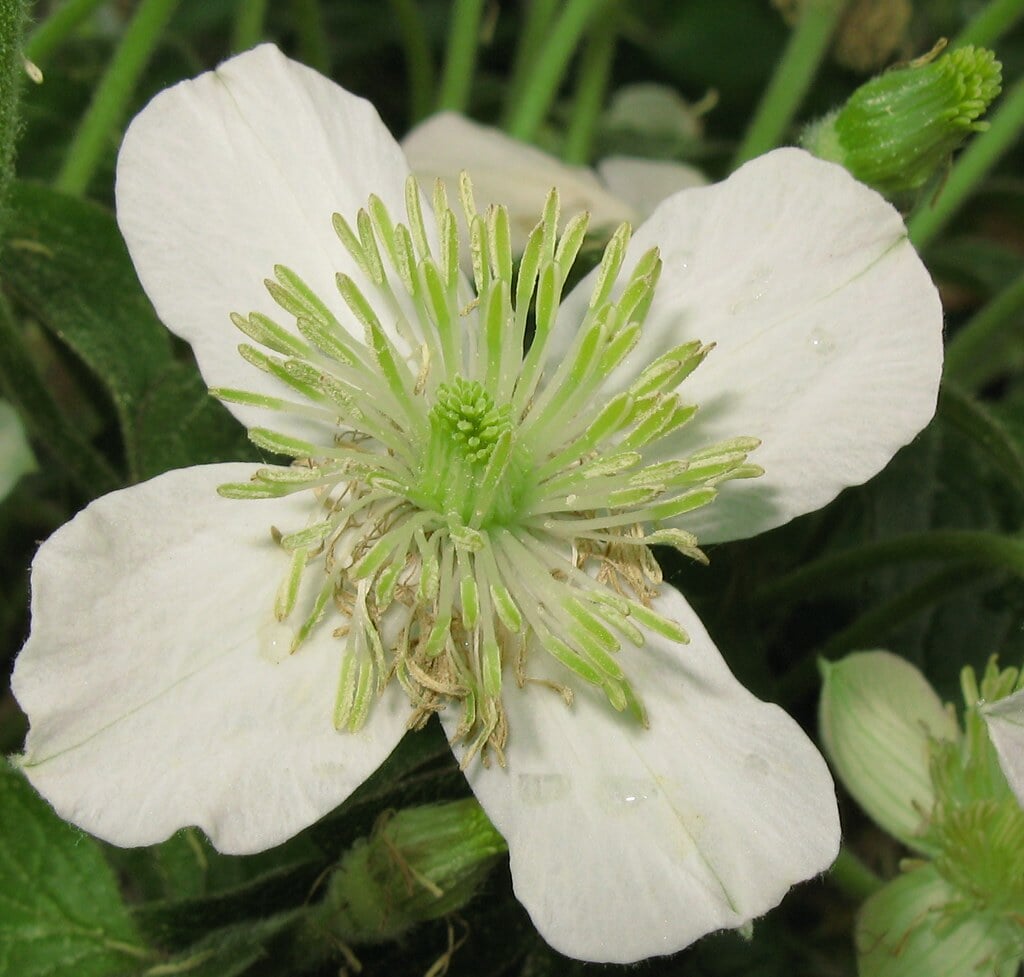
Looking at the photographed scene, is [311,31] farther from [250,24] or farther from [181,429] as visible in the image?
[181,429]

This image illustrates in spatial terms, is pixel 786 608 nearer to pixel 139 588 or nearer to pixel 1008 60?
pixel 139 588

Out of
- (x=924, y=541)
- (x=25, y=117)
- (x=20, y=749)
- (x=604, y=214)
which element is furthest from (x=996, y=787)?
(x=25, y=117)

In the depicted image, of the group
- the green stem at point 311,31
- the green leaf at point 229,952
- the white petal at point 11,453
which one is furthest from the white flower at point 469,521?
the green stem at point 311,31

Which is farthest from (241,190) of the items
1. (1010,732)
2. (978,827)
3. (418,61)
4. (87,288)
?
(418,61)

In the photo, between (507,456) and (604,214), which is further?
(604,214)

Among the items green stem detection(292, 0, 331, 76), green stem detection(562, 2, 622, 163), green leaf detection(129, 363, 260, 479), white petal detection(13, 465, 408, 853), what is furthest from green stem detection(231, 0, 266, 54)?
white petal detection(13, 465, 408, 853)

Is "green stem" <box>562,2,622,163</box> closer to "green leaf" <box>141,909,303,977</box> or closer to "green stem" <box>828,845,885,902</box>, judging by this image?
"green stem" <box>828,845,885,902</box>

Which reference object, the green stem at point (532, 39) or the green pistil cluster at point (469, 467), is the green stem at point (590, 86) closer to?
the green stem at point (532, 39)
